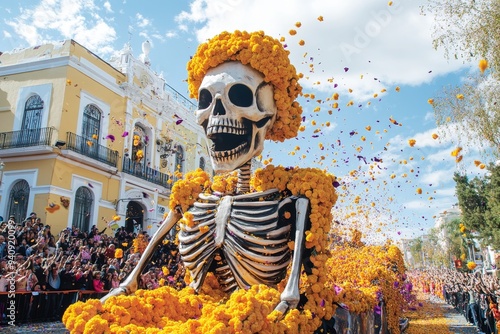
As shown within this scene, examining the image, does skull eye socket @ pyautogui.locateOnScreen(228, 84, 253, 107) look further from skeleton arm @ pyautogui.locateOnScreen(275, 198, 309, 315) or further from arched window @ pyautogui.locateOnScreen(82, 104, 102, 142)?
arched window @ pyautogui.locateOnScreen(82, 104, 102, 142)

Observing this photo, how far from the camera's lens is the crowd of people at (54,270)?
7.39 meters

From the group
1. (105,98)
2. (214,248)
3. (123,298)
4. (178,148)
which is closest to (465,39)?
(214,248)

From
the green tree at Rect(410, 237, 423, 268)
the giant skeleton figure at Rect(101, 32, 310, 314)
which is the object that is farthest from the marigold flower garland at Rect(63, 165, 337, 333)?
the green tree at Rect(410, 237, 423, 268)

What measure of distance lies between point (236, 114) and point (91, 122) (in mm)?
14125

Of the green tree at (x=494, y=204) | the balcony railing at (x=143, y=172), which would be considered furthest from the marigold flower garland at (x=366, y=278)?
A: the green tree at (x=494, y=204)

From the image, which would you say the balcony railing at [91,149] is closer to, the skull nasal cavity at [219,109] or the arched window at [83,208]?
the arched window at [83,208]

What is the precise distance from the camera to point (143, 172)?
59.4ft

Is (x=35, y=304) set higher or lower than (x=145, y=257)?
lower

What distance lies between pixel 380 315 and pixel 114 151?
1416 cm

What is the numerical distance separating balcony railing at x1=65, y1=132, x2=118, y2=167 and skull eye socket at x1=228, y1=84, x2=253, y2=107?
12530mm

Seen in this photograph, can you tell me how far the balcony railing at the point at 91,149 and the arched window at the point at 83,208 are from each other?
1.33m

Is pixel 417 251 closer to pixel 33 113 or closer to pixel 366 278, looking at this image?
pixel 33 113

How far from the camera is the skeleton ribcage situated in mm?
2803

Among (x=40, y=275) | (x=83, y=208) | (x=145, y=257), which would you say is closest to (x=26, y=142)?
(x=83, y=208)
